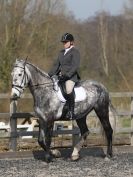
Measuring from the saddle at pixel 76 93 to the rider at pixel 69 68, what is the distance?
0.07m

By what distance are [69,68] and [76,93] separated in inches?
20.9

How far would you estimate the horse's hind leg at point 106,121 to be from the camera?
10.8m

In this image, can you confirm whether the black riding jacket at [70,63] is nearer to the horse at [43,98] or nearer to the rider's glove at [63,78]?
the rider's glove at [63,78]

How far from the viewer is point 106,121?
1090cm

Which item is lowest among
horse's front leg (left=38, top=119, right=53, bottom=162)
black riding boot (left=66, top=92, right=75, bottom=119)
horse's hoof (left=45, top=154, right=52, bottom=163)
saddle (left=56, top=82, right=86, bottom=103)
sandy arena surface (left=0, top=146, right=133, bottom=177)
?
sandy arena surface (left=0, top=146, right=133, bottom=177)

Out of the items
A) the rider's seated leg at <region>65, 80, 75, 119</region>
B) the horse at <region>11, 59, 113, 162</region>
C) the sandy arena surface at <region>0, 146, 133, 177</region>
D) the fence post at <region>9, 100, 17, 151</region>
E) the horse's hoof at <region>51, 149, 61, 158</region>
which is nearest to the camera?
the sandy arena surface at <region>0, 146, 133, 177</region>

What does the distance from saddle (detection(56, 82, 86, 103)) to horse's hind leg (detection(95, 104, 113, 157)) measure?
1.75ft

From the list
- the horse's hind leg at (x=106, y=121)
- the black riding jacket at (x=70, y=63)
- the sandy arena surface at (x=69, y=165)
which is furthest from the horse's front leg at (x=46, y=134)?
the horse's hind leg at (x=106, y=121)

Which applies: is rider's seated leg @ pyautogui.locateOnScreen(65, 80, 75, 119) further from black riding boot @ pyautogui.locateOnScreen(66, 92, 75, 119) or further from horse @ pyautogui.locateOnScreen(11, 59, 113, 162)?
horse @ pyautogui.locateOnScreen(11, 59, 113, 162)

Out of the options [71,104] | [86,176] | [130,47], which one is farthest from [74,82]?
[130,47]

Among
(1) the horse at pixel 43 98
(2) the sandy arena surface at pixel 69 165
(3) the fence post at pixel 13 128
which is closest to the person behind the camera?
(2) the sandy arena surface at pixel 69 165

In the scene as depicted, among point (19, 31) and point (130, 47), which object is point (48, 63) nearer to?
point (19, 31)

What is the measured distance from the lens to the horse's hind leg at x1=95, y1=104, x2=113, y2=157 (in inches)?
424

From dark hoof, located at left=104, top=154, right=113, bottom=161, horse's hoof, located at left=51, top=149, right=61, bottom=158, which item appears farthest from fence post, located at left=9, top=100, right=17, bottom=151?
dark hoof, located at left=104, top=154, right=113, bottom=161
